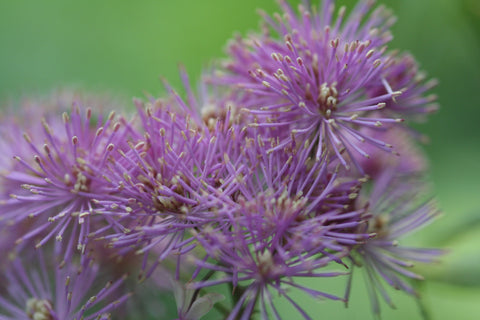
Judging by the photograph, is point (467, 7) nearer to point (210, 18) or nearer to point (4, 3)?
point (210, 18)

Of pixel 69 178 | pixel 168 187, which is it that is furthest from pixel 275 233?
pixel 69 178

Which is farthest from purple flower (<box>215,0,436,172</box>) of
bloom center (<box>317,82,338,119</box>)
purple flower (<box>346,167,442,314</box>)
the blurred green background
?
the blurred green background

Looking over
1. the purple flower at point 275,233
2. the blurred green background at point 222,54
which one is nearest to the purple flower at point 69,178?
the purple flower at point 275,233

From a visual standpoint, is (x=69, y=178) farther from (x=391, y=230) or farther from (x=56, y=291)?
(x=391, y=230)

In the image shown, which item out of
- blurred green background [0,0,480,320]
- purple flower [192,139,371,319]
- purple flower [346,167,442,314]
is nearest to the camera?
purple flower [192,139,371,319]

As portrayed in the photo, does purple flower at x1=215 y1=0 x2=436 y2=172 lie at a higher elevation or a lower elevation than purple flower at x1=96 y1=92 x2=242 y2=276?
higher

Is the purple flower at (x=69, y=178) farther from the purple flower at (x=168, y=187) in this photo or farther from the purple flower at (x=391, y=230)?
the purple flower at (x=391, y=230)

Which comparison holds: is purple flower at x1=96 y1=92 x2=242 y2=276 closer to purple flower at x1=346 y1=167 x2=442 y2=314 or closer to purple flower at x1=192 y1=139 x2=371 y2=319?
purple flower at x1=192 y1=139 x2=371 y2=319
